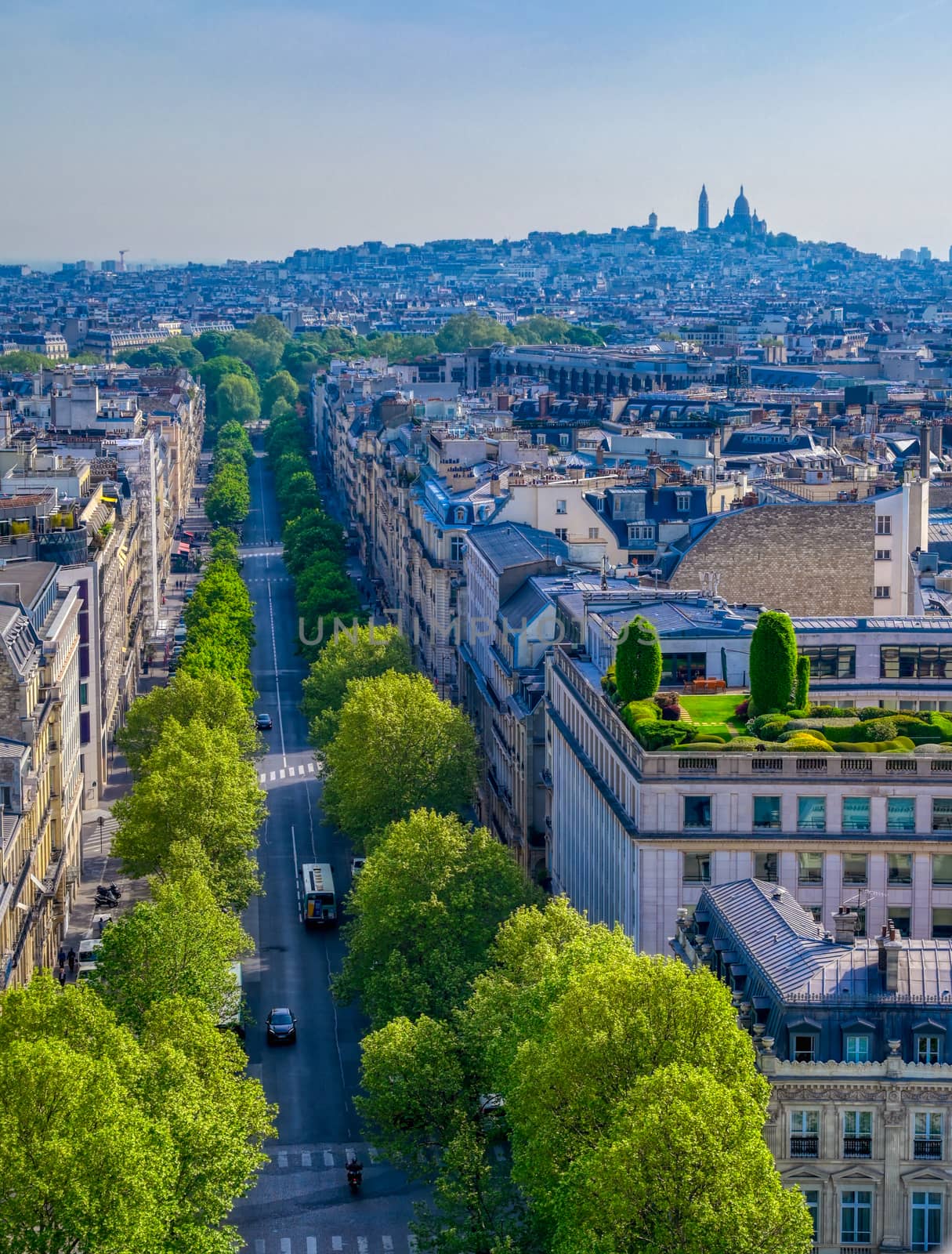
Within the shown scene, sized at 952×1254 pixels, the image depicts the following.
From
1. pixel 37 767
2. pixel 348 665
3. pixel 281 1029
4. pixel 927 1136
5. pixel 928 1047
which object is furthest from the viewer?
pixel 348 665

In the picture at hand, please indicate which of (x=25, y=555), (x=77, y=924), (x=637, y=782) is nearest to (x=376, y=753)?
(x=77, y=924)

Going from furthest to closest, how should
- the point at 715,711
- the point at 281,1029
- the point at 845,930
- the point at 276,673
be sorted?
the point at 276,673
the point at 281,1029
the point at 715,711
the point at 845,930

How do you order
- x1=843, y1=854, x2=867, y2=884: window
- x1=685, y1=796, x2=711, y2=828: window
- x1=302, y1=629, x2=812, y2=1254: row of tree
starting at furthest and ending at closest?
x1=685, y1=796, x2=711, y2=828: window, x1=843, y1=854, x2=867, y2=884: window, x1=302, y1=629, x2=812, y2=1254: row of tree

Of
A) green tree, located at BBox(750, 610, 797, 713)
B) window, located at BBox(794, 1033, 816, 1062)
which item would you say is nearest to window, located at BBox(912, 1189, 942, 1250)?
window, located at BBox(794, 1033, 816, 1062)

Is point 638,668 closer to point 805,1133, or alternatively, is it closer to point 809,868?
point 809,868

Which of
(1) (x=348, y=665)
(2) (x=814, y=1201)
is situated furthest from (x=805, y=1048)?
(1) (x=348, y=665)

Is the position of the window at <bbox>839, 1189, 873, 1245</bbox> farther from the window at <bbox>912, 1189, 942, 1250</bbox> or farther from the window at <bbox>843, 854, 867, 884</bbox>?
the window at <bbox>843, 854, 867, 884</bbox>

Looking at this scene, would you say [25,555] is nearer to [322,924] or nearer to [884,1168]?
[322,924]
